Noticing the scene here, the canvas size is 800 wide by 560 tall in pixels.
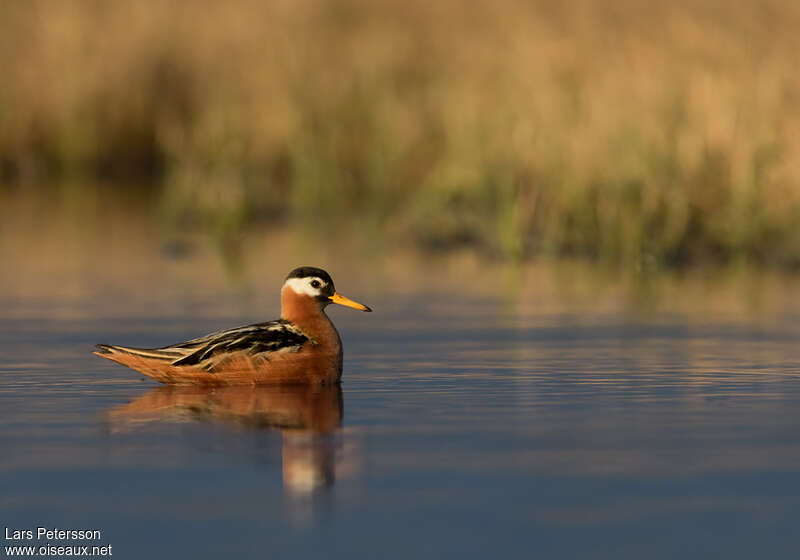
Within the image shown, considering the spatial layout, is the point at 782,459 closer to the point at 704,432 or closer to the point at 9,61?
the point at 704,432

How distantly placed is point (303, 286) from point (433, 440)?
2666 mm

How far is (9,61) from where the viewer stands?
30.7 m

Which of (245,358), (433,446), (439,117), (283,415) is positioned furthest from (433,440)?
(439,117)

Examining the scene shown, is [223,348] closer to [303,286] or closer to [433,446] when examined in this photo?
[303,286]

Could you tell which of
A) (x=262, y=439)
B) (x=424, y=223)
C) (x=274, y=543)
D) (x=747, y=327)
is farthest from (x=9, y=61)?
(x=274, y=543)

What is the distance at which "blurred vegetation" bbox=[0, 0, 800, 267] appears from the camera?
18.0 metres

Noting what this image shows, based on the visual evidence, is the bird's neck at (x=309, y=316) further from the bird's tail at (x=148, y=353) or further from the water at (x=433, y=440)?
the bird's tail at (x=148, y=353)

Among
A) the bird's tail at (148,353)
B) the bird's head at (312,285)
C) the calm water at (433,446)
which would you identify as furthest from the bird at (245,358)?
the bird's head at (312,285)

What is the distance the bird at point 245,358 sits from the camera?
1059 centimetres

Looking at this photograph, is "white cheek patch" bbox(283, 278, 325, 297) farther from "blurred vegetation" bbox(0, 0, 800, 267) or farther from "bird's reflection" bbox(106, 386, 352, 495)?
"blurred vegetation" bbox(0, 0, 800, 267)

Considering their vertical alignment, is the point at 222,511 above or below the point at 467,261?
below

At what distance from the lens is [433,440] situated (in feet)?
28.9

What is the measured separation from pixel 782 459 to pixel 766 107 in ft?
33.1

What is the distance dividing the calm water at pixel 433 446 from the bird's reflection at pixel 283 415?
0.08 feet
